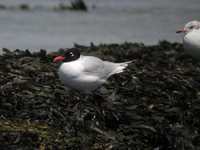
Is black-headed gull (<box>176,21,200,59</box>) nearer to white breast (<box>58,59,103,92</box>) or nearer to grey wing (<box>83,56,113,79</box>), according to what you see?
grey wing (<box>83,56,113,79</box>)

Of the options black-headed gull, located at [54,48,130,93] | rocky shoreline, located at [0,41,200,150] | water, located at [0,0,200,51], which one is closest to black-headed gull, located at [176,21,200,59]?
rocky shoreline, located at [0,41,200,150]

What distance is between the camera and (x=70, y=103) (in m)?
7.00

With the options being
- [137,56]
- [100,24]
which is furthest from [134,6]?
[137,56]

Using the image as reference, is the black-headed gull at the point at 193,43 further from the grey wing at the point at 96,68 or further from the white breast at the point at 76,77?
the white breast at the point at 76,77

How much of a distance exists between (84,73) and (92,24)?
47.0ft

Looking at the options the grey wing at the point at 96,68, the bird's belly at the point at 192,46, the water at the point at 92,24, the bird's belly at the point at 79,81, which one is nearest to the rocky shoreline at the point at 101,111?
the bird's belly at the point at 79,81

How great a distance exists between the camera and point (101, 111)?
6.84m

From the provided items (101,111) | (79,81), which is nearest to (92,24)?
(79,81)

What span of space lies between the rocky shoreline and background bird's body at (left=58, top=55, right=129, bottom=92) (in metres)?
0.14

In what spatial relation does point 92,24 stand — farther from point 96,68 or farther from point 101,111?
point 101,111

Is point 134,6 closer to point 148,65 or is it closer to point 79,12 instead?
point 79,12

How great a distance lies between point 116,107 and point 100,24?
48.1 ft

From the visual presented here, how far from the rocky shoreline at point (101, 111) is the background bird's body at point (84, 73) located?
0.14 metres

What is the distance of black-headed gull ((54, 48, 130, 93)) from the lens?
710cm
